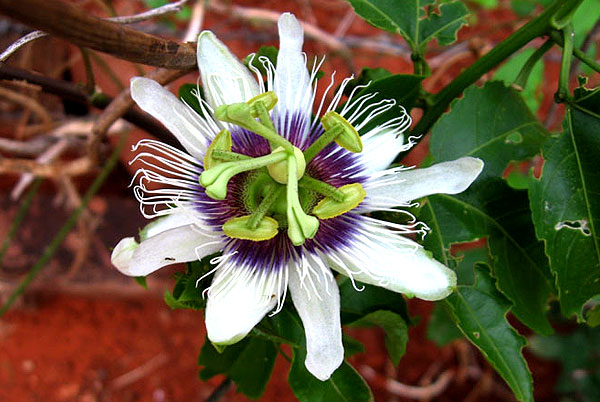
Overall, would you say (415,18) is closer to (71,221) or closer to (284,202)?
(284,202)

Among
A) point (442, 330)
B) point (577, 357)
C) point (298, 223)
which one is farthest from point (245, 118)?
point (577, 357)

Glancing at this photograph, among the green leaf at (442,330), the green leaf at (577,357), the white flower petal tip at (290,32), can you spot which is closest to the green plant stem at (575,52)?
the white flower petal tip at (290,32)

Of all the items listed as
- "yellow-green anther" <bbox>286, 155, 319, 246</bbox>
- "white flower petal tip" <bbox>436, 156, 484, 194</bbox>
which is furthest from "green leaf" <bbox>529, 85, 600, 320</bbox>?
"yellow-green anther" <bbox>286, 155, 319, 246</bbox>

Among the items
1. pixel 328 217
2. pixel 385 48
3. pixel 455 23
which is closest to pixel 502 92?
pixel 455 23

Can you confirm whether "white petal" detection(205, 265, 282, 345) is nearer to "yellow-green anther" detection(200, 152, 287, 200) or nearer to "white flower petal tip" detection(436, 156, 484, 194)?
"yellow-green anther" detection(200, 152, 287, 200)

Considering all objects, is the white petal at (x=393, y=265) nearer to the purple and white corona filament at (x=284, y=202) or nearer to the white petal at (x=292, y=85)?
the purple and white corona filament at (x=284, y=202)
